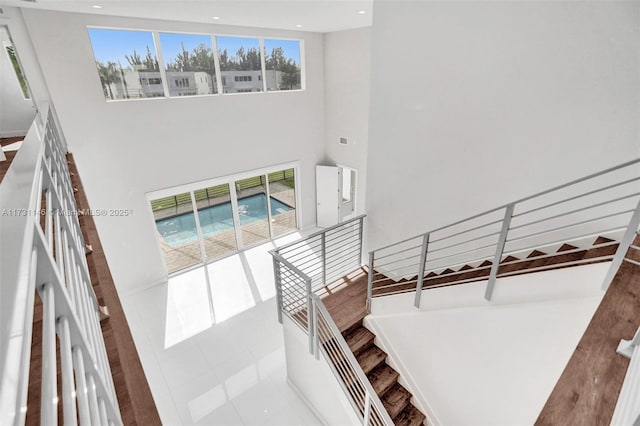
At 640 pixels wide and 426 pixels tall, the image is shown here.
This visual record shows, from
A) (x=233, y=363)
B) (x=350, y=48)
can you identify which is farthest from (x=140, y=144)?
(x=350, y=48)

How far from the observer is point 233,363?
4105 millimetres

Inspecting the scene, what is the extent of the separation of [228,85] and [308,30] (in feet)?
5.98

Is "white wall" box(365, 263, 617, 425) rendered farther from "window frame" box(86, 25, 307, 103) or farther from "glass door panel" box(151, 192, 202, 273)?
"window frame" box(86, 25, 307, 103)

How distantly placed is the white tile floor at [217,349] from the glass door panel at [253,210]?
1036 mm

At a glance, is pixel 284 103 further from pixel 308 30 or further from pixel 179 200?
pixel 179 200

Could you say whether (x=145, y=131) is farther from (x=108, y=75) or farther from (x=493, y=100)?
(x=493, y=100)

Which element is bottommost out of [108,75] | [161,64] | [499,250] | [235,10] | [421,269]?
[421,269]

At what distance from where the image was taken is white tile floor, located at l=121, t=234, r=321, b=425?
3.55 meters

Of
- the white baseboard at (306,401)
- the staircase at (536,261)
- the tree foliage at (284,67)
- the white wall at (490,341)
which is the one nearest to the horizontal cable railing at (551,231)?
the staircase at (536,261)

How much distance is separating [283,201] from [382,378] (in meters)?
5.07

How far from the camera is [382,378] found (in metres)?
3.22

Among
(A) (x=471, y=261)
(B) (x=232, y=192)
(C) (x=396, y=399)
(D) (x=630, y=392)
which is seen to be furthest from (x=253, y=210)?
(D) (x=630, y=392)

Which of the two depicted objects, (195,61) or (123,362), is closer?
(123,362)

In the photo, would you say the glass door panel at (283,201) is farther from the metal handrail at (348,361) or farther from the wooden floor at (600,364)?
the wooden floor at (600,364)
